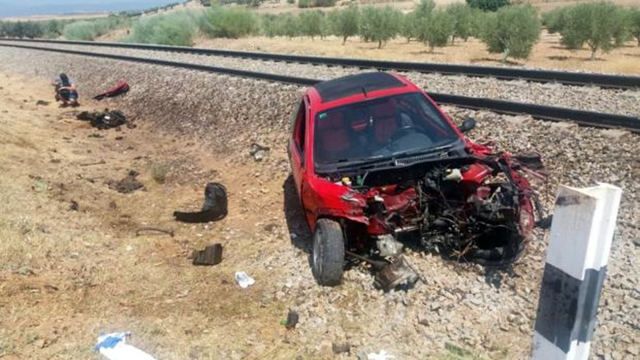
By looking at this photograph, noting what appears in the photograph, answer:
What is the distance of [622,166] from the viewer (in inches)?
269

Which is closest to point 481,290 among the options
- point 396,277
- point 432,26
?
point 396,277

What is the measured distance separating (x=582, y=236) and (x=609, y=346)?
9.27ft

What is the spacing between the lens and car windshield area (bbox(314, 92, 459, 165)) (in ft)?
19.3

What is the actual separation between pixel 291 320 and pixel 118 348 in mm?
1544

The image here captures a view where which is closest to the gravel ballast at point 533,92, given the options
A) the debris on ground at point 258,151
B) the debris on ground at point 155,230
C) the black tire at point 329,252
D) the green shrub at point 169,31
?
the debris on ground at point 258,151

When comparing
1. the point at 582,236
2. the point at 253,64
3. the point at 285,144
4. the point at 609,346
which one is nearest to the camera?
the point at 582,236

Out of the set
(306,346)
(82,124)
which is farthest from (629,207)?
(82,124)

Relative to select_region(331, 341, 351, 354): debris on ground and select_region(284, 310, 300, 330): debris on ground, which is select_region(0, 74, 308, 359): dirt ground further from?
select_region(331, 341, 351, 354): debris on ground

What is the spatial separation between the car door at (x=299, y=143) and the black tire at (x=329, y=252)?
898mm

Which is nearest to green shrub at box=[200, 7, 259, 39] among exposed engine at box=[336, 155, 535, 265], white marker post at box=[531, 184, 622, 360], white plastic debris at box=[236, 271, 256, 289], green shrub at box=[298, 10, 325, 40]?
green shrub at box=[298, 10, 325, 40]

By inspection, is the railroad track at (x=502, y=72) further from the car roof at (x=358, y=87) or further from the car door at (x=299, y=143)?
the car door at (x=299, y=143)

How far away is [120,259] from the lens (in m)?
6.61

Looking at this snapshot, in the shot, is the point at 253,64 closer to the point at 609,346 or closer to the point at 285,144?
the point at 285,144

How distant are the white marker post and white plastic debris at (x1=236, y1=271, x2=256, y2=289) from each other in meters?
4.09
